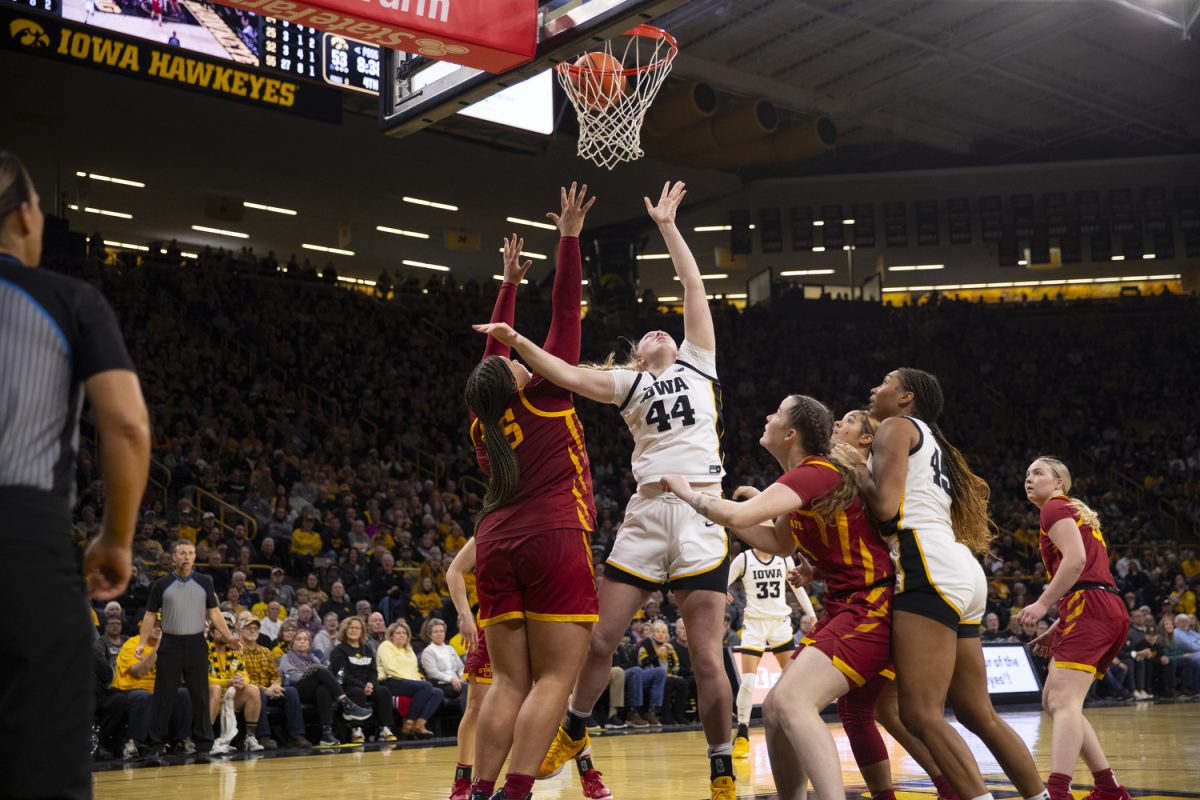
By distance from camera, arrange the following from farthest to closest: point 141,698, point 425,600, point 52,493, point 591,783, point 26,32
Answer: point 425,600 < point 26,32 < point 141,698 < point 591,783 < point 52,493

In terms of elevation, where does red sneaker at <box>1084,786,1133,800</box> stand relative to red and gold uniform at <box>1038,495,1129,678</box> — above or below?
below

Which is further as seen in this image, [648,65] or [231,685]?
[231,685]

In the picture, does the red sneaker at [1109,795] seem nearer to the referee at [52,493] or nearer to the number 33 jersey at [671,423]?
the number 33 jersey at [671,423]

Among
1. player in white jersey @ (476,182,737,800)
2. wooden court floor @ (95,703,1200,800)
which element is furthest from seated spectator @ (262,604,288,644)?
player in white jersey @ (476,182,737,800)

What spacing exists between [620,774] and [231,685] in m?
4.60

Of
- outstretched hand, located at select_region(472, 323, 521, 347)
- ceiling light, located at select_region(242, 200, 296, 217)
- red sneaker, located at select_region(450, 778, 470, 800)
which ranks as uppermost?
ceiling light, located at select_region(242, 200, 296, 217)

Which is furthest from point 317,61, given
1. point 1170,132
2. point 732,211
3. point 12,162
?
point 1170,132

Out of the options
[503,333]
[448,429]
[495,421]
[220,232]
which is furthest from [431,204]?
[503,333]

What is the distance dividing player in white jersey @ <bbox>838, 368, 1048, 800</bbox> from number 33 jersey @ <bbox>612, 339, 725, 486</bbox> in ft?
2.83

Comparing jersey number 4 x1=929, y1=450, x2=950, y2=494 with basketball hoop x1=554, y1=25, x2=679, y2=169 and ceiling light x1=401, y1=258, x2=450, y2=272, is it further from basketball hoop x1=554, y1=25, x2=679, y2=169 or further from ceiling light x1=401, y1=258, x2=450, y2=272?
ceiling light x1=401, y1=258, x2=450, y2=272

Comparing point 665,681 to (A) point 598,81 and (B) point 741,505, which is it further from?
(B) point 741,505

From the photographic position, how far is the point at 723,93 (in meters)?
27.4

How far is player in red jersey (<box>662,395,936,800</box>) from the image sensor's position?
4.63 m

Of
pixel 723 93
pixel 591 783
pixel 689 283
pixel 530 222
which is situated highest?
pixel 723 93
